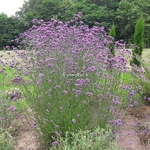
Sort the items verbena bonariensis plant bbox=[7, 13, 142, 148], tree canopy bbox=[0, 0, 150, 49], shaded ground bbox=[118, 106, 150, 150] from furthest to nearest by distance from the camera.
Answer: tree canopy bbox=[0, 0, 150, 49] < shaded ground bbox=[118, 106, 150, 150] < verbena bonariensis plant bbox=[7, 13, 142, 148]

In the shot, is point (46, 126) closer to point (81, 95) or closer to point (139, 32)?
point (81, 95)

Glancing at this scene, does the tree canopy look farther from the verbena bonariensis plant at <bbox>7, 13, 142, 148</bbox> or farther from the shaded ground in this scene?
the verbena bonariensis plant at <bbox>7, 13, 142, 148</bbox>

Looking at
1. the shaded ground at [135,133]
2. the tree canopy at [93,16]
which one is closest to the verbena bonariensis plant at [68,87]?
the shaded ground at [135,133]

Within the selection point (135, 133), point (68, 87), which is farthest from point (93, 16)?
point (68, 87)

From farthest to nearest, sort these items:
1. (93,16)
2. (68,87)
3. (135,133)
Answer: (93,16) < (135,133) < (68,87)

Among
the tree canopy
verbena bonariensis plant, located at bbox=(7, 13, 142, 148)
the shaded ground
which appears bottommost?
the shaded ground

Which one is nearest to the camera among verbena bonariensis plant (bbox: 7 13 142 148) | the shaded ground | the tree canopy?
verbena bonariensis plant (bbox: 7 13 142 148)

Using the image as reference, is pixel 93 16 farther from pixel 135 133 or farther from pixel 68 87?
pixel 68 87

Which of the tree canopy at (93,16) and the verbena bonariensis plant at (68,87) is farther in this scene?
the tree canopy at (93,16)

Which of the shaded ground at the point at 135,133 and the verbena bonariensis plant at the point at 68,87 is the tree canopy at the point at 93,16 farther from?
the verbena bonariensis plant at the point at 68,87

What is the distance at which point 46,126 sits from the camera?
3270mm

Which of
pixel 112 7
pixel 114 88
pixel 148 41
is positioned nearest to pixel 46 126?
pixel 114 88

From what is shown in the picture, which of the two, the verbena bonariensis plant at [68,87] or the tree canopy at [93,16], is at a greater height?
the tree canopy at [93,16]

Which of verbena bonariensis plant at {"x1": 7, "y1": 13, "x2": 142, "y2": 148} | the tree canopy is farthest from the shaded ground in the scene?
the tree canopy
